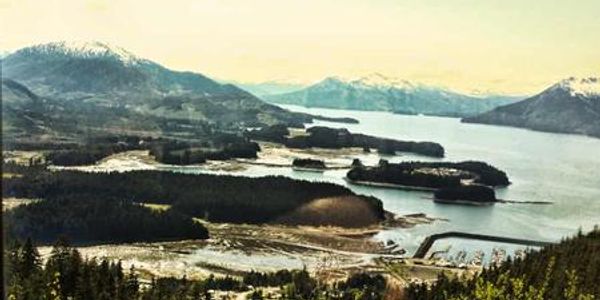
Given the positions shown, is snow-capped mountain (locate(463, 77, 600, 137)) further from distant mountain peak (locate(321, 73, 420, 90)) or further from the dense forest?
the dense forest

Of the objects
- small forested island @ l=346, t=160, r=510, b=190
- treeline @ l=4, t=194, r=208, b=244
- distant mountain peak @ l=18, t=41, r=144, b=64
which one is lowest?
treeline @ l=4, t=194, r=208, b=244

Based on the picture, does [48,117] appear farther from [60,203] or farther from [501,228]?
[501,228]

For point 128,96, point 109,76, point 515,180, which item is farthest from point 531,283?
point 109,76

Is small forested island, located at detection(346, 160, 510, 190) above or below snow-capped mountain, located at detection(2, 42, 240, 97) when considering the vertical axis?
below

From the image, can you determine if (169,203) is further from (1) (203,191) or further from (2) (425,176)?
(2) (425,176)

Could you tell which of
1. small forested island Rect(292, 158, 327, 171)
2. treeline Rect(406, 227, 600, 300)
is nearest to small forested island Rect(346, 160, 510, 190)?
small forested island Rect(292, 158, 327, 171)
